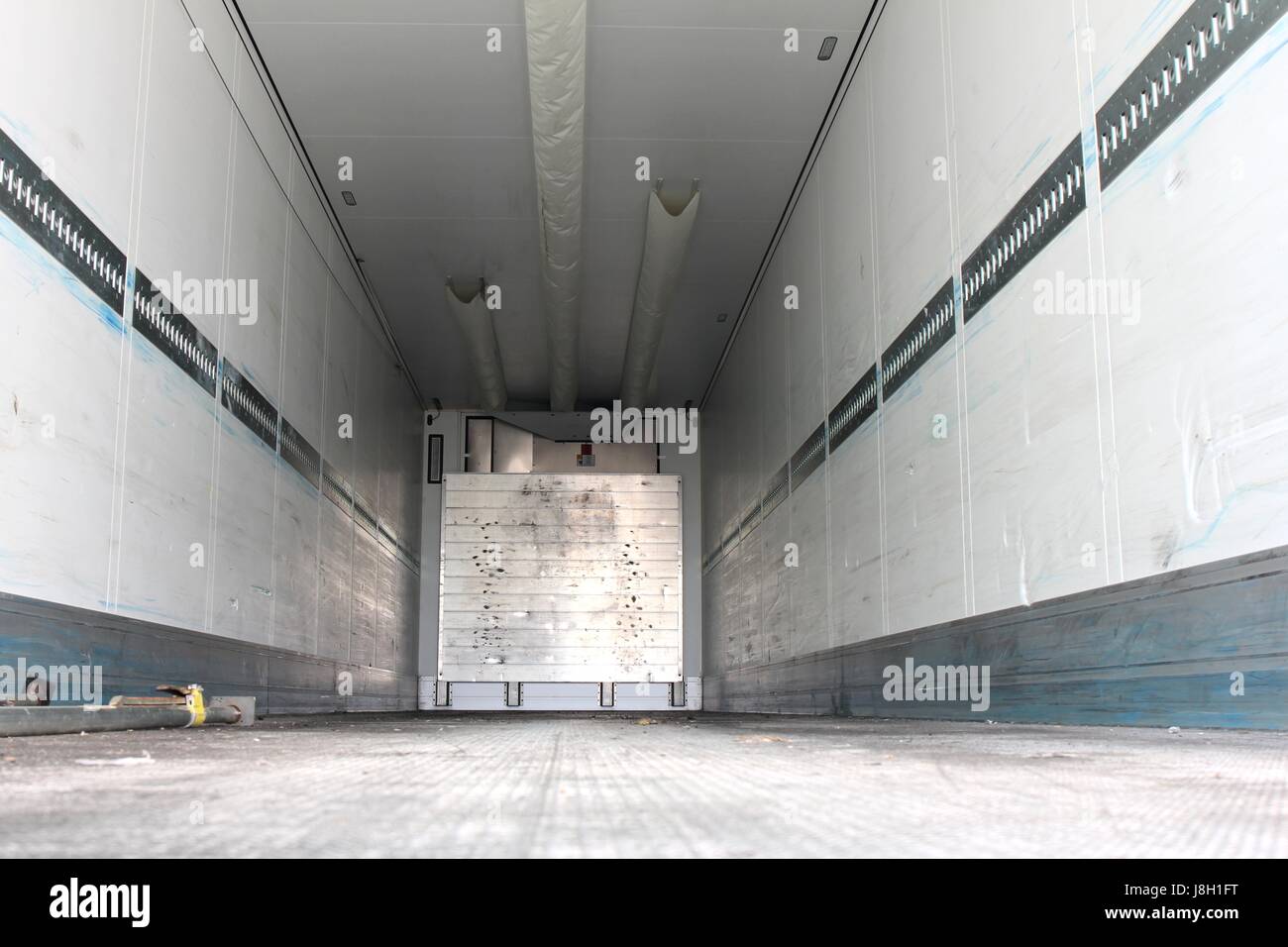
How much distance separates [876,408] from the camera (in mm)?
5832

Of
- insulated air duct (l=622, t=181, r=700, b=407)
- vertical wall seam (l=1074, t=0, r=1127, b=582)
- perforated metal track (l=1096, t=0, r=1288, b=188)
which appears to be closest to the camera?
perforated metal track (l=1096, t=0, r=1288, b=188)

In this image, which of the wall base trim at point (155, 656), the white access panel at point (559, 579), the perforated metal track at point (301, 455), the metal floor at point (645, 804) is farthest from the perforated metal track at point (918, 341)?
the white access panel at point (559, 579)

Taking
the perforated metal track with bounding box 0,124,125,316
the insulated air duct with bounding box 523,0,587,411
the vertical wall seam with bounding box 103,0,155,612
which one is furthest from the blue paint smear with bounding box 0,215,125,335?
the insulated air duct with bounding box 523,0,587,411

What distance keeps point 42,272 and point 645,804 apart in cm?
354

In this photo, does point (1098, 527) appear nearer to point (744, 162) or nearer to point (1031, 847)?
point (1031, 847)

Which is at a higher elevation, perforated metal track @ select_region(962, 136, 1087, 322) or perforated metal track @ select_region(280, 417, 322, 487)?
perforated metal track @ select_region(962, 136, 1087, 322)

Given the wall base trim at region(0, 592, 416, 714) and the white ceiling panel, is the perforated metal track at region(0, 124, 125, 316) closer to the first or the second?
the wall base trim at region(0, 592, 416, 714)

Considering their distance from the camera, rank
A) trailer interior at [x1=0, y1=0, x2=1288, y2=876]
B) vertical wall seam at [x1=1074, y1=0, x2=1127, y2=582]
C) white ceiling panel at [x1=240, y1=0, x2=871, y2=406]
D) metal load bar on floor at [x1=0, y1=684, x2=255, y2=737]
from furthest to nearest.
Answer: white ceiling panel at [x1=240, y1=0, x2=871, y2=406] → vertical wall seam at [x1=1074, y1=0, x2=1127, y2=582] → metal load bar on floor at [x1=0, y1=684, x2=255, y2=737] → trailer interior at [x1=0, y1=0, x2=1288, y2=876]

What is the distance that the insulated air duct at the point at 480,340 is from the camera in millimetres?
9930

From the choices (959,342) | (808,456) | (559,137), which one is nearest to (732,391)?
(808,456)

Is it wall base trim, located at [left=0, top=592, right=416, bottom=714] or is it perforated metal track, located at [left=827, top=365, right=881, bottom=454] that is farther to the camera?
perforated metal track, located at [left=827, top=365, right=881, bottom=454]

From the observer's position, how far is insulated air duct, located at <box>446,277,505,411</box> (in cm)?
993

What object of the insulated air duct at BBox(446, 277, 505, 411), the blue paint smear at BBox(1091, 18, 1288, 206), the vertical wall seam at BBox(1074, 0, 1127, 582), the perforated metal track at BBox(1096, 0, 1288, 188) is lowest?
the vertical wall seam at BBox(1074, 0, 1127, 582)

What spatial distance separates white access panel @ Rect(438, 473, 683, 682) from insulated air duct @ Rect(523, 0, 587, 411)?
151 inches
